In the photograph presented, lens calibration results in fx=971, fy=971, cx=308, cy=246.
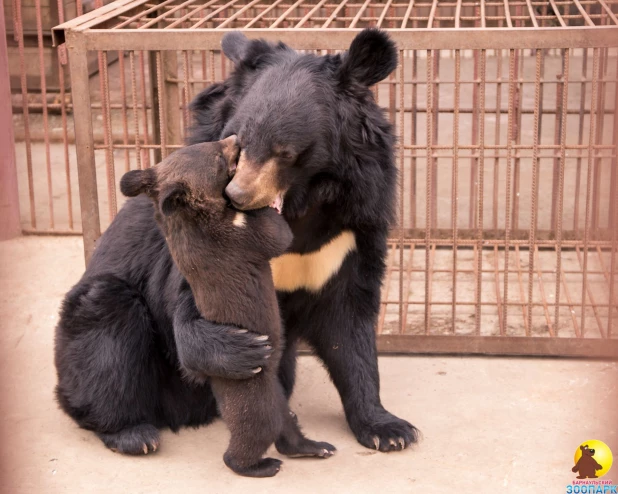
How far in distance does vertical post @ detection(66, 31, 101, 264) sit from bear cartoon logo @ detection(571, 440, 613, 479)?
2053 mm

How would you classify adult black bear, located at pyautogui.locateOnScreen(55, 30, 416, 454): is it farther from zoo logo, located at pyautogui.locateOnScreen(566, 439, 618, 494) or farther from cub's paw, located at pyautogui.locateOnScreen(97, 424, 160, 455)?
zoo logo, located at pyautogui.locateOnScreen(566, 439, 618, 494)

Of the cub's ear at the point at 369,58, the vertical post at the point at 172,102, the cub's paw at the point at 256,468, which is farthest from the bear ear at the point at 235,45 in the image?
the vertical post at the point at 172,102

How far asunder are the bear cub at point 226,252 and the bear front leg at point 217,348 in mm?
27

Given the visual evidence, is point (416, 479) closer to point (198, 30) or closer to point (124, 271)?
point (124, 271)

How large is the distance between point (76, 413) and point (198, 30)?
4.87 feet

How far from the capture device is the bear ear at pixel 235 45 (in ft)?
10.4

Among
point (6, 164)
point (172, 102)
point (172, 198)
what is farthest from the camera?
point (6, 164)

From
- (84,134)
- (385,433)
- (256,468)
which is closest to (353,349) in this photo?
(385,433)

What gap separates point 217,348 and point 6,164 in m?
3.03

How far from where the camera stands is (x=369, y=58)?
3.02m

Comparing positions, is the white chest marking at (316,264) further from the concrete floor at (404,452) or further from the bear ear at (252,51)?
the bear ear at (252,51)

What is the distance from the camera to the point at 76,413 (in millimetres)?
3336

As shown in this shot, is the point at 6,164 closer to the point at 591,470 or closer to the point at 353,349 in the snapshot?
the point at 353,349

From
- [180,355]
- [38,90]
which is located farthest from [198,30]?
[38,90]
